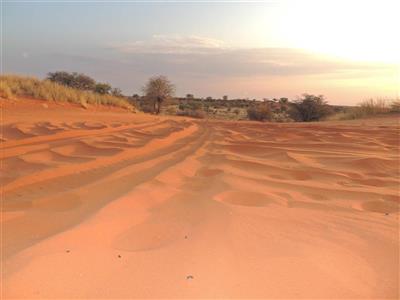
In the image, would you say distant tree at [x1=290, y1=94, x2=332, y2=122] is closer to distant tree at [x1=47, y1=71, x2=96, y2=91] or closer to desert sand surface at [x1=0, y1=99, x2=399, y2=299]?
distant tree at [x1=47, y1=71, x2=96, y2=91]

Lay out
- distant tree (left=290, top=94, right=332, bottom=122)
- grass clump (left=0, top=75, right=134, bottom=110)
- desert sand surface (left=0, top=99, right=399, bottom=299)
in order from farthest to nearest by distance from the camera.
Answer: distant tree (left=290, top=94, right=332, bottom=122)
grass clump (left=0, top=75, right=134, bottom=110)
desert sand surface (left=0, top=99, right=399, bottom=299)

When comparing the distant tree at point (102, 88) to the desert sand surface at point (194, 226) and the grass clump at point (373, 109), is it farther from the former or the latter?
the desert sand surface at point (194, 226)

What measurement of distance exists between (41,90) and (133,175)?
11796 mm

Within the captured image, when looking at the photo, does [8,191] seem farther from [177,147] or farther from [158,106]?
[158,106]

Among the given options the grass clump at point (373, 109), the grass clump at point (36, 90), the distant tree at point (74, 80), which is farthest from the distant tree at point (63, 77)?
the grass clump at point (373, 109)

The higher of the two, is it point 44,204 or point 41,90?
point 41,90

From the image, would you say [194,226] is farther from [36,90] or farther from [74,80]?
[74,80]

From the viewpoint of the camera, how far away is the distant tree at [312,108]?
22797 mm

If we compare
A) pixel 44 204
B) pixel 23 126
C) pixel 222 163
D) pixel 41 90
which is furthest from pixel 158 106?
pixel 44 204

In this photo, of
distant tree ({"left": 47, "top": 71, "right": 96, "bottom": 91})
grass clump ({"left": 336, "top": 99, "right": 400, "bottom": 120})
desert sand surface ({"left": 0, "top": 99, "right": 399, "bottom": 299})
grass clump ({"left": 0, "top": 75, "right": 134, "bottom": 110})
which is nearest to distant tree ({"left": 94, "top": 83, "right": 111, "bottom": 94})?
distant tree ({"left": 47, "top": 71, "right": 96, "bottom": 91})

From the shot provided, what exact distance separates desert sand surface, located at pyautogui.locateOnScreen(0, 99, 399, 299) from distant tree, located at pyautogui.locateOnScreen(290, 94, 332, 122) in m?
18.9

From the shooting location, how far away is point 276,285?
1559 mm

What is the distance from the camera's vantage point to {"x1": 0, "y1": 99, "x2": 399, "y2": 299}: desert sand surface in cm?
157

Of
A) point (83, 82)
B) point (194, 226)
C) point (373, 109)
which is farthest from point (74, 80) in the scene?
point (194, 226)
